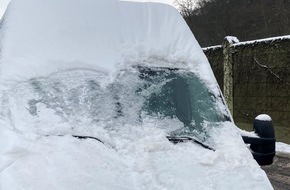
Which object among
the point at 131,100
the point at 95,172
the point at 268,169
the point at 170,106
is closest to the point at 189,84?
the point at 170,106

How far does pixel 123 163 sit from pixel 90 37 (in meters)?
1.11

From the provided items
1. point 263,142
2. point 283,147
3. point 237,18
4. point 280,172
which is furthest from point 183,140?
point 237,18

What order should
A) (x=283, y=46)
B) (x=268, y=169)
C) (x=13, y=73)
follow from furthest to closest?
(x=283, y=46) → (x=268, y=169) → (x=13, y=73)

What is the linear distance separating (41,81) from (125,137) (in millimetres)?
683

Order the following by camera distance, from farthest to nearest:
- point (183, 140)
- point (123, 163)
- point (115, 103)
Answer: point (115, 103), point (183, 140), point (123, 163)

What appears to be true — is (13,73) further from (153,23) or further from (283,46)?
(283,46)

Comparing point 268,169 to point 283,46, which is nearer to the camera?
point 268,169

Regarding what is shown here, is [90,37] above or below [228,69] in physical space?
above

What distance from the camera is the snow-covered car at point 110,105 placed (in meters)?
2.26

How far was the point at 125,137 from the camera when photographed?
2582 mm

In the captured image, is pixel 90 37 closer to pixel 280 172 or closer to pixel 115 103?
pixel 115 103

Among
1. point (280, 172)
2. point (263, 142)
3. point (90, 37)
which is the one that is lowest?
point (280, 172)

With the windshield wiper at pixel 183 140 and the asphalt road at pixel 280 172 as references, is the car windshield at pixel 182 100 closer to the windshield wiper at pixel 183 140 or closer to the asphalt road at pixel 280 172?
the windshield wiper at pixel 183 140

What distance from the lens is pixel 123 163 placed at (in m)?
2.38
